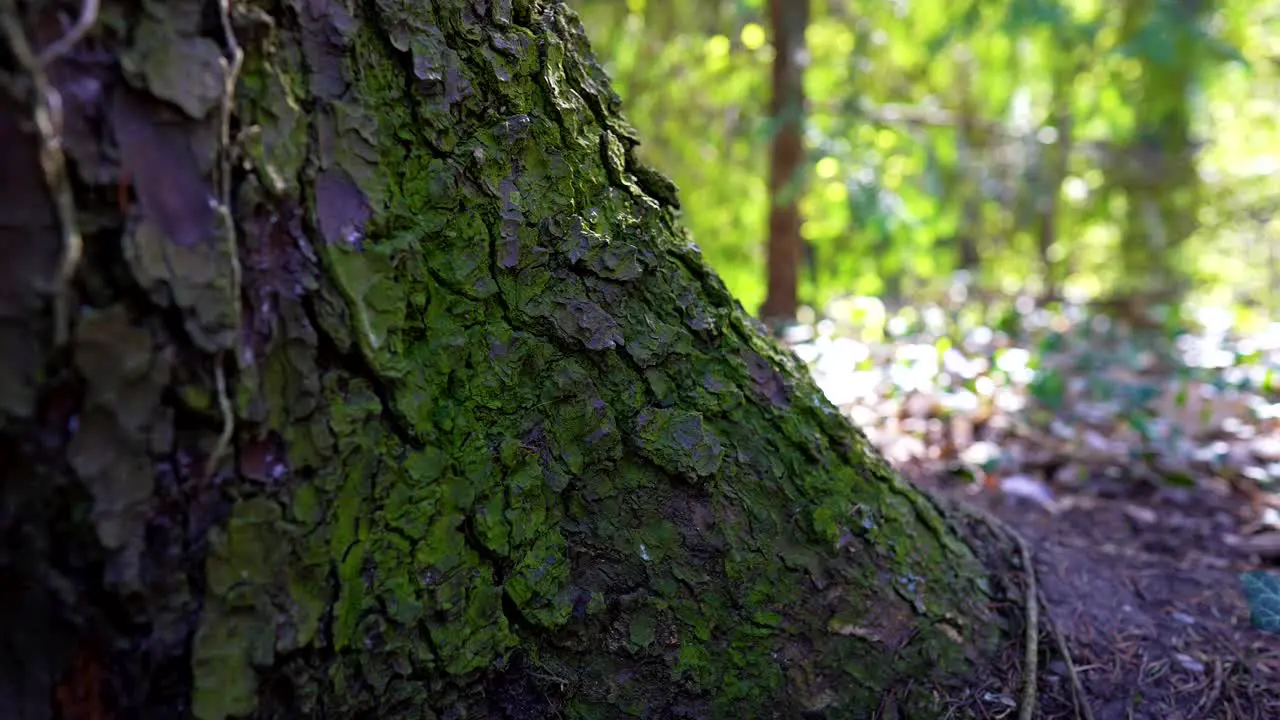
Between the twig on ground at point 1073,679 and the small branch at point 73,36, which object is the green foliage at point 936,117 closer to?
the twig on ground at point 1073,679

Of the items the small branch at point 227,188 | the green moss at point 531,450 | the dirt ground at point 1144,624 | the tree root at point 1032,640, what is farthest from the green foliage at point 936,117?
the small branch at point 227,188

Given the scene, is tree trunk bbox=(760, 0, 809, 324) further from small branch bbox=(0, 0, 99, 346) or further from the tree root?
small branch bbox=(0, 0, 99, 346)

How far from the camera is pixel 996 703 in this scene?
1532mm

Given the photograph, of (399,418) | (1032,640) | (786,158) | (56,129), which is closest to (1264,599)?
(1032,640)

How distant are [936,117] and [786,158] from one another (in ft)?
4.94

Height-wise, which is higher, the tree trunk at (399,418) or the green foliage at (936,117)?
the green foliage at (936,117)

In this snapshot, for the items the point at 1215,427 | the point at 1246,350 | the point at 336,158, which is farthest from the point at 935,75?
the point at 336,158

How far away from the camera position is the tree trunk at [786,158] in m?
4.58

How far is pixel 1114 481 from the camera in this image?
9.65 feet

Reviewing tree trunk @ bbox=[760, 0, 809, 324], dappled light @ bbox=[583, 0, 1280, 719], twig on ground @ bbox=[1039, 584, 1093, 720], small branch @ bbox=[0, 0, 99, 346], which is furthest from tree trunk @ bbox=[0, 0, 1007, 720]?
tree trunk @ bbox=[760, 0, 809, 324]

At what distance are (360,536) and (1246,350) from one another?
4998 mm

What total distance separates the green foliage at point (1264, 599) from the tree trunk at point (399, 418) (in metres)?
0.48

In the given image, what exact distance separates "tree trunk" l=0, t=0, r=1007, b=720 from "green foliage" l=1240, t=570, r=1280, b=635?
476 mm

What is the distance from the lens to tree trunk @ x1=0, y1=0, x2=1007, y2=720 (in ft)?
2.99
